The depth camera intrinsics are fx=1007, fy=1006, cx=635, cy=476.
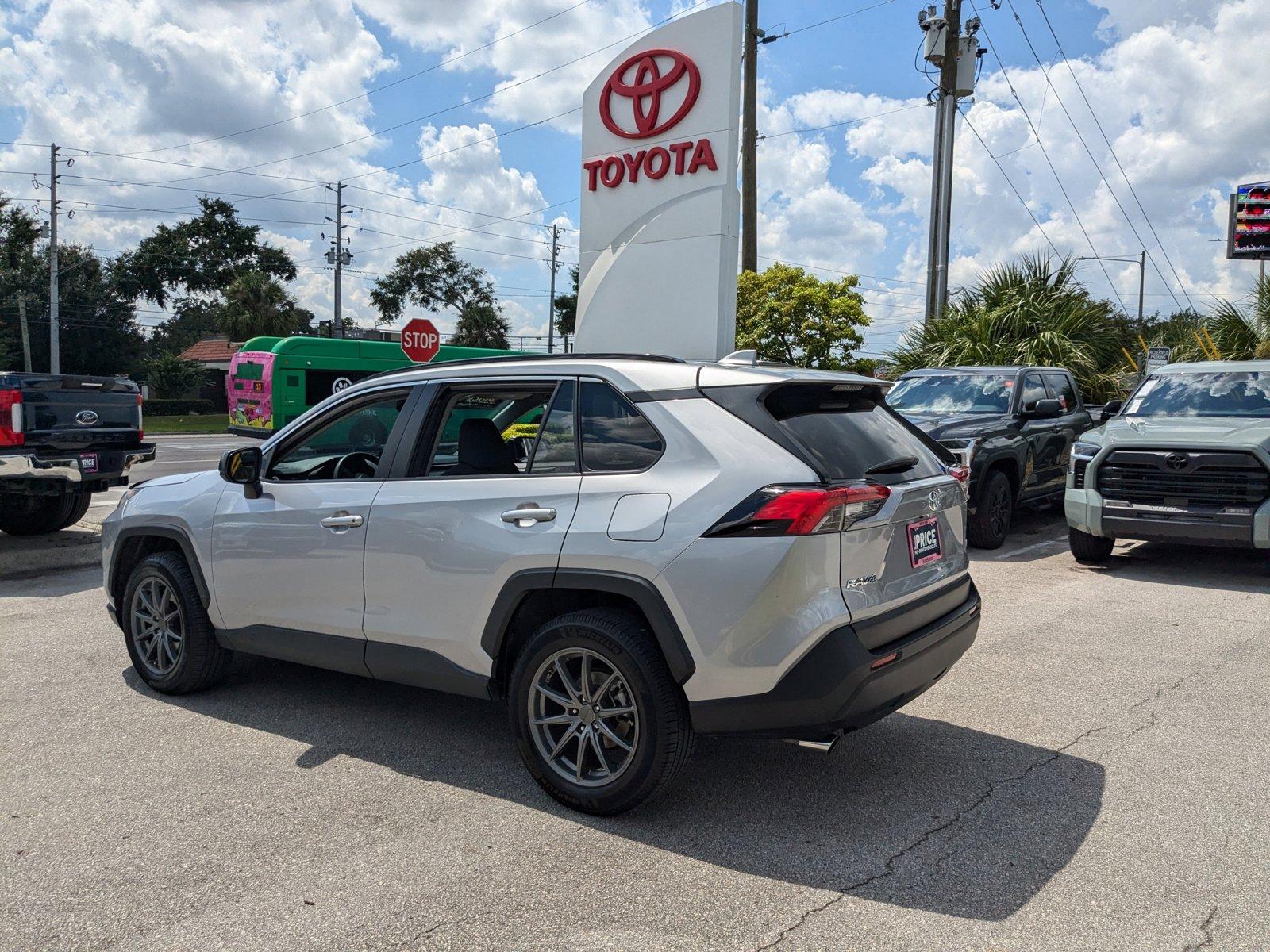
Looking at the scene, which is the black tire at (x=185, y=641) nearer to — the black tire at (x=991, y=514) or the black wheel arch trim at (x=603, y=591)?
the black wheel arch trim at (x=603, y=591)

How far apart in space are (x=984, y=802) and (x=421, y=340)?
14100mm

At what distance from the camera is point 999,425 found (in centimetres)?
1028

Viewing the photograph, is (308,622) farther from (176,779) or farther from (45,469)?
(45,469)

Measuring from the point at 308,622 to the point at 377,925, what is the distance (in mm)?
1874

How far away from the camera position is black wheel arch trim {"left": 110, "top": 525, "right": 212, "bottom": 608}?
5.04 meters

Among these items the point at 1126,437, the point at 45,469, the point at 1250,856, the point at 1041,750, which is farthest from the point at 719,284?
the point at 1250,856

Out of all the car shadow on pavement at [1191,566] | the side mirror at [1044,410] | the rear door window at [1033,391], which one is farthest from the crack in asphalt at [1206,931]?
the rear door window at [1033,391]

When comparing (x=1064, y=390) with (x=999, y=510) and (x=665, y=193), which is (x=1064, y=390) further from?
(x=665, y=193)

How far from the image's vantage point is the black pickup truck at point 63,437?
8.35 meters

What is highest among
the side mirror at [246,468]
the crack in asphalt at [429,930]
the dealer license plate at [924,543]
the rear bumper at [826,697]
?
the side mirror at [246,468]

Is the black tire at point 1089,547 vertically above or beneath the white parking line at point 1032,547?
above

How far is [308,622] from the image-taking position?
4.61m

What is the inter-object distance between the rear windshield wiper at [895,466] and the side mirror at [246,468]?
9.59ft

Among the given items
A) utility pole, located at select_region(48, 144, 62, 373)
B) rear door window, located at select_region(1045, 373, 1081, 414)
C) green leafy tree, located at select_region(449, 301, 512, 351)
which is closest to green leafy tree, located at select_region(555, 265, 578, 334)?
green leafy tree, located at select_region(449, 301, 512, 351)
